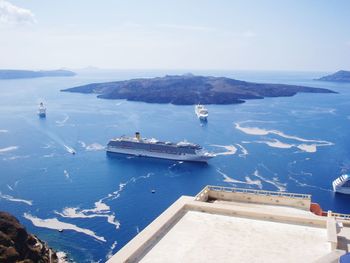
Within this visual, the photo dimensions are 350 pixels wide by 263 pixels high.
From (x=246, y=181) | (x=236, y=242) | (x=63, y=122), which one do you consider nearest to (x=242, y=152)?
(x=246, y=181)

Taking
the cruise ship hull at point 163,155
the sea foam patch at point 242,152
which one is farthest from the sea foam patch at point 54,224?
the sea foam patch at point 242,152

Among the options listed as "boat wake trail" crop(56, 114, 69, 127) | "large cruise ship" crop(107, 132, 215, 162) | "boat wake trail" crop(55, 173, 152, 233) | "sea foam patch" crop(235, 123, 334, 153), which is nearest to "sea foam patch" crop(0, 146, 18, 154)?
"large cruise ship" crop(107, 132, 215, 162)

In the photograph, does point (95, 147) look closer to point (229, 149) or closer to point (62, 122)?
point (229, 149)

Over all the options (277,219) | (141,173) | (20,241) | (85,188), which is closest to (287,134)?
(141,173)

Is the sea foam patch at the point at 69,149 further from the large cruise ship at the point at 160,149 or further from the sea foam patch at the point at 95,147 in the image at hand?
the large cruise ship at the point at 160,149

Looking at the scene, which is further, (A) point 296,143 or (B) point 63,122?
(B) point 63,122

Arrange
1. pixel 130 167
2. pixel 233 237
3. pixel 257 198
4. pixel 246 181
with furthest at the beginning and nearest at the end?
1. pixel 130 167
2. pixel 246 181
3. pixel 257 198
4. pixel 233 237

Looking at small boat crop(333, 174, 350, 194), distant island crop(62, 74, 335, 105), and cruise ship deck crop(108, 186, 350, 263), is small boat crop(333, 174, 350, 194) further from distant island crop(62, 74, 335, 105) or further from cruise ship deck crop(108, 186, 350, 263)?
distant island crop(62, 74, 335, 105)
